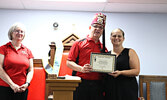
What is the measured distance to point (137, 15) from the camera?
3902 millimetres

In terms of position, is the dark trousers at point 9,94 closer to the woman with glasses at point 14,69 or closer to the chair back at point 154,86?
the woman with glasses at point 14,69

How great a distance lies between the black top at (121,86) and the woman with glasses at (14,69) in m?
0.95

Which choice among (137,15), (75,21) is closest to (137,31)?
(137,15)

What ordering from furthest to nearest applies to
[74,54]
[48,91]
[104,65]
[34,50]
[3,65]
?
[34,50], [48,91], [3,65], [74,54], [104,65]

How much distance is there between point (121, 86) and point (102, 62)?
0.35 m

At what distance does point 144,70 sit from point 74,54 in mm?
2219

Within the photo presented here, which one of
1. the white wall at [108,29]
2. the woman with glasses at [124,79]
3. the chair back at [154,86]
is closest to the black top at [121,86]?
the woman with glasses at [124,79]

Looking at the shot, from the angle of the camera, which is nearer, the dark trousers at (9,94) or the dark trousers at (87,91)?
the dark trousers at (87,91)

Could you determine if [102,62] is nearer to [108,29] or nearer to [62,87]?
[62,87]

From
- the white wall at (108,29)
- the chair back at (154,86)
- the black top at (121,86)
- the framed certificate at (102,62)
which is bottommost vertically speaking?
the chair back at (154,86)

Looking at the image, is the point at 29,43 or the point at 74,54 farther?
the point at 29,43

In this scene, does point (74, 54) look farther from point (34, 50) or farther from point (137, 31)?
point (137, 31)

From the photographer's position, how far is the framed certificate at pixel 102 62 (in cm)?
181

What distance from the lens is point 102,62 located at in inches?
72.6
